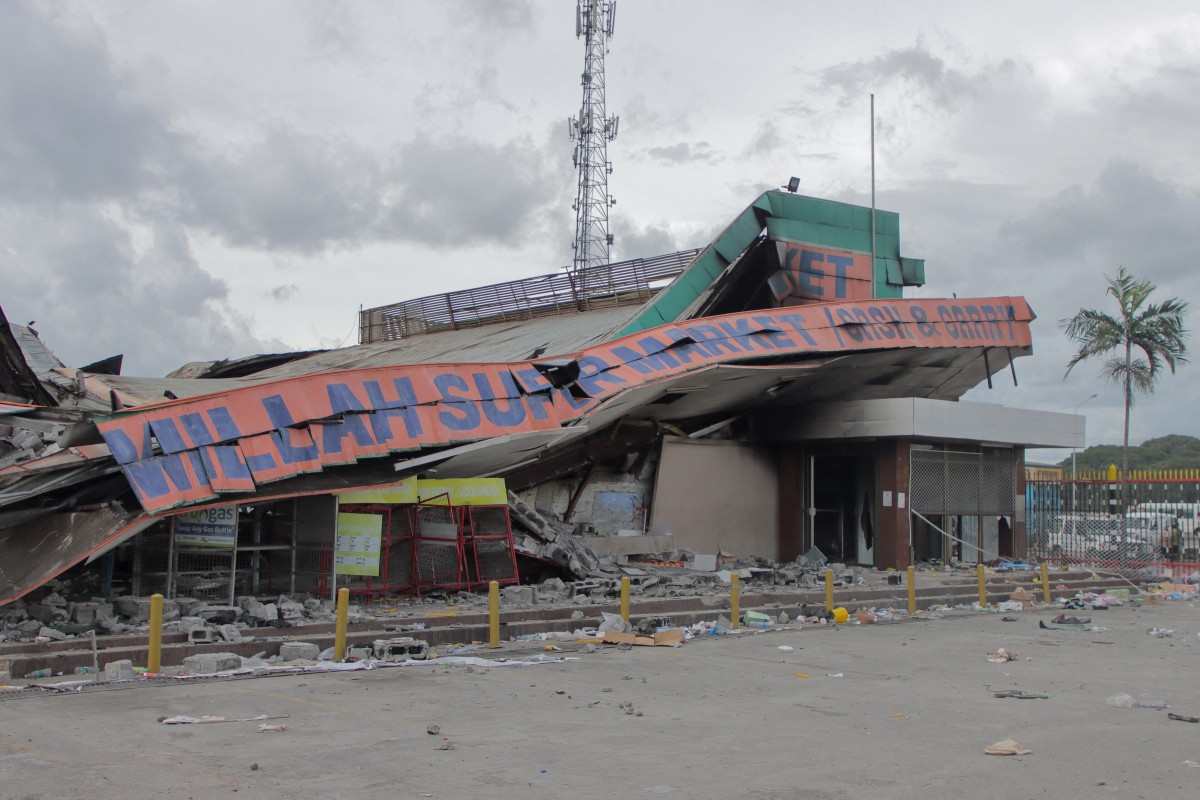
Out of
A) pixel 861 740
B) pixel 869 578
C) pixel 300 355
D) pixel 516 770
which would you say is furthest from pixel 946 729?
pixel 300 355

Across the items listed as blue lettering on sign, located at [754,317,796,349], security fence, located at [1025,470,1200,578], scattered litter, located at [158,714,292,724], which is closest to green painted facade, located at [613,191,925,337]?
blue lettering on sign, located at [754,317,796,349]

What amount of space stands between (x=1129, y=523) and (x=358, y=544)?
68.7 ft

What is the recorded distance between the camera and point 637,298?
37.0 metres

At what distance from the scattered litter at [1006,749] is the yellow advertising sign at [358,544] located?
12222mm

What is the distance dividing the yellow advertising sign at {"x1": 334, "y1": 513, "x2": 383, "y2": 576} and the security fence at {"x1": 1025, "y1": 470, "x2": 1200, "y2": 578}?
1982cm

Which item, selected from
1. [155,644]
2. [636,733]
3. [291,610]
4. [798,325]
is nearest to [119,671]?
[155,644]

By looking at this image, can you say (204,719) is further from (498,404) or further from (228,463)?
(498,404)

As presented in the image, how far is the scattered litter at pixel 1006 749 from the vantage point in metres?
8.58

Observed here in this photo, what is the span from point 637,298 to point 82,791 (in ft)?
101

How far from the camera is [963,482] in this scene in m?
→ 31.1

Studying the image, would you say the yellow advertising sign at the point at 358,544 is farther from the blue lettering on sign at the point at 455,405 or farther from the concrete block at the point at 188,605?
the concrete block at the point at 188,605

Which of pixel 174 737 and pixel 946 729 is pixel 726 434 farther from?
pixel 174 737

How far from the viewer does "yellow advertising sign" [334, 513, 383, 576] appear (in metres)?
18.8

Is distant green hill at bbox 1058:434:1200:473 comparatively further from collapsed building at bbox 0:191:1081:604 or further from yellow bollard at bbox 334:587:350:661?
yellow bollard at bbox 334:587:350:661
